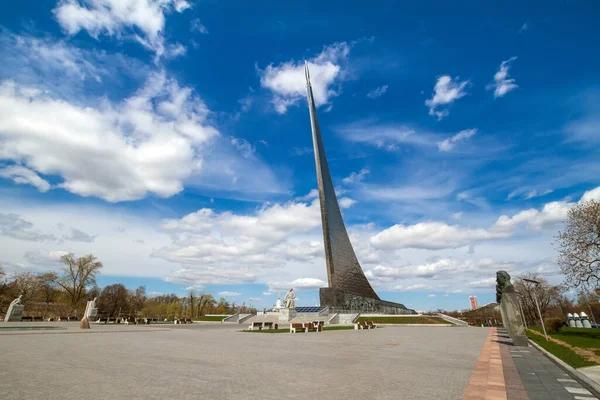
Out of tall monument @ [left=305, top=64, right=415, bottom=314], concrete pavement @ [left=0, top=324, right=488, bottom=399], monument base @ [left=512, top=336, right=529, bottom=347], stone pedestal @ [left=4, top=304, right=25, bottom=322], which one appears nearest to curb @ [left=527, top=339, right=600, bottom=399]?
concrete pavement @ [left=0, top=324, right=488, bottom=399]

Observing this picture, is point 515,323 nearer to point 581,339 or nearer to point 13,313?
point 581,339

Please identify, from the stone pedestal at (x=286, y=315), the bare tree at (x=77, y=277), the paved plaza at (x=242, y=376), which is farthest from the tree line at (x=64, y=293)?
the paved plaza at (x=242, y=376)

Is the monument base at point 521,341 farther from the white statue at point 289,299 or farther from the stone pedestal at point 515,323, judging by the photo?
the white statue at point 289,299

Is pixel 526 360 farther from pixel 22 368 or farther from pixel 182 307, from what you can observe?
pixel 182 307

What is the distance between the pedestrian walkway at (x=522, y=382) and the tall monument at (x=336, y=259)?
1076 inches

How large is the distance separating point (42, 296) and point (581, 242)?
55.1m

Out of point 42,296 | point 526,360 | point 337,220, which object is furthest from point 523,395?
point 42,296

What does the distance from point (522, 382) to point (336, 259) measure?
1209 inches

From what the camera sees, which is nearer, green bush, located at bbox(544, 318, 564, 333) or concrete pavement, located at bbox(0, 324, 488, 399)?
Result: concrete pavement, located at bbox(0, 324, 488, 399)

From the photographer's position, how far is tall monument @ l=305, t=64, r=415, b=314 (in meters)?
34.5

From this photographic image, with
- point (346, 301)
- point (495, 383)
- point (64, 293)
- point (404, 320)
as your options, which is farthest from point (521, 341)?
point (64, 293)

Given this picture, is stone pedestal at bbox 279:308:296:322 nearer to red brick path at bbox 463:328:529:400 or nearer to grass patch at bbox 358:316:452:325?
grass patch at bbox 358:316:452:325

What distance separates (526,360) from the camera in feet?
25.7

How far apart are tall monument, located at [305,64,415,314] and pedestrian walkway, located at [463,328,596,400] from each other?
2733 cm
